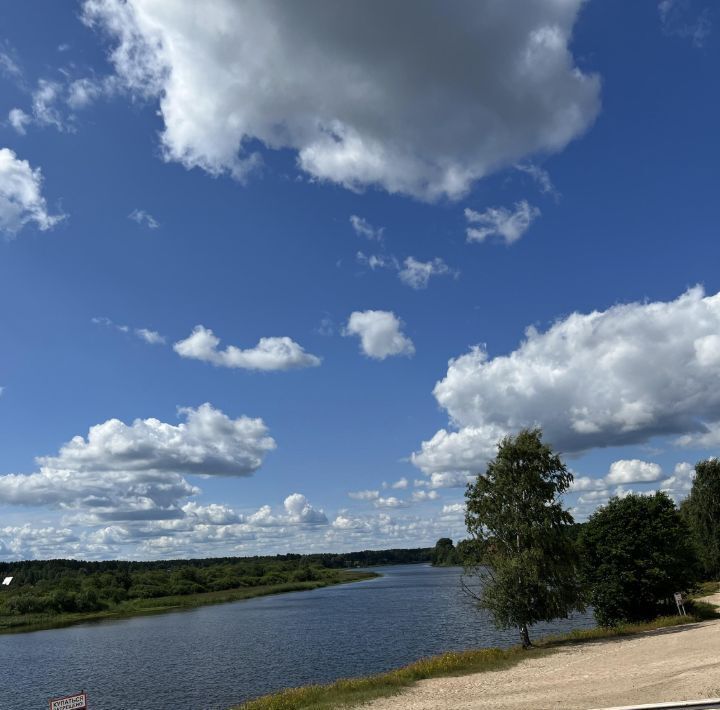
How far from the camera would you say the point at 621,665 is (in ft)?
95.8

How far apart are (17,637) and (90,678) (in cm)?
5077

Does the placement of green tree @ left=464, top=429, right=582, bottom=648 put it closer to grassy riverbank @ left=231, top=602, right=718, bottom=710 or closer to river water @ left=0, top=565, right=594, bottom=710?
grassy riverbank @ left=231, top=602, right=718, bottom=710

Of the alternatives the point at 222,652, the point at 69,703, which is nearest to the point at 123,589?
the point at 222,652

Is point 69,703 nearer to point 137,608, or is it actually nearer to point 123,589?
point 137,608

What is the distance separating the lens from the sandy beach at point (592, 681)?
74.3 ft

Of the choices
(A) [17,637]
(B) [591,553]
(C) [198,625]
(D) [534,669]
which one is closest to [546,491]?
(B) [591,553]

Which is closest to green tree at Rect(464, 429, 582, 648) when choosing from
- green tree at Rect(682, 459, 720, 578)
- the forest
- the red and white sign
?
the red and white sign

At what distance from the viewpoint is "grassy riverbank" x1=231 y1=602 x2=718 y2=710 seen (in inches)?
1112

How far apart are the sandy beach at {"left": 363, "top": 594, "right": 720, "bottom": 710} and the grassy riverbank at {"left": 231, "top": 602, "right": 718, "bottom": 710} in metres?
1.25

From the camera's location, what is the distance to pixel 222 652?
191 feet

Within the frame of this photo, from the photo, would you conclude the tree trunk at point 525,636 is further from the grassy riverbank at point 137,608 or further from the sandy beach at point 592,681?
the grassy riverbank at point 137,608

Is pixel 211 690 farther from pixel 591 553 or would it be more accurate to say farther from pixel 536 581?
pixel 591 553

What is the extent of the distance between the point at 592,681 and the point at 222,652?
4168 centimetres

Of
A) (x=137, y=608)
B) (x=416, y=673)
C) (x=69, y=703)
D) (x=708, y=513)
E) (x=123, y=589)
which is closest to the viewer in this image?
(x=69, y=703)
